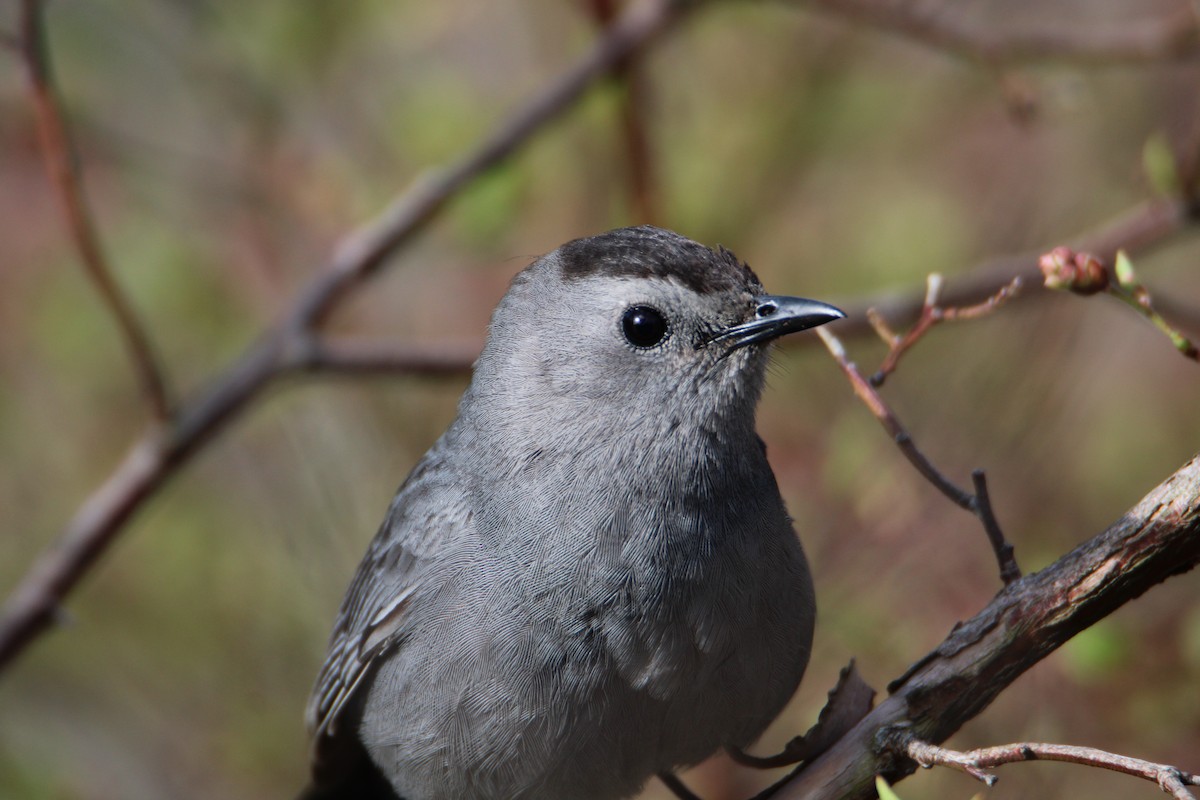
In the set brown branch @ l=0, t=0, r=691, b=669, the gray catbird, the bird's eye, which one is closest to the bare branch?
the gray catbird

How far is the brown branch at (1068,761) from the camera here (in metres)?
2.14

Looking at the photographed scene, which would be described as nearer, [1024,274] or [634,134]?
[1024,274]

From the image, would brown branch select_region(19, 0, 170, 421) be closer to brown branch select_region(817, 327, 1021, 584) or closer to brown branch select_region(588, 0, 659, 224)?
brown branch select_region(588, 0, 659, 224)

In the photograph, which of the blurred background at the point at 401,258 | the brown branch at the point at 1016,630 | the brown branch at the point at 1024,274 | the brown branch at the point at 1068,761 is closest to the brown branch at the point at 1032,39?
the blurred background at the point at 401,258

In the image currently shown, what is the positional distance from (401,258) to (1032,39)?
340 cm

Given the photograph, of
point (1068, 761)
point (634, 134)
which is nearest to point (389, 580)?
point (1068, 761)

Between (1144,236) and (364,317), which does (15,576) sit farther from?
(1144,236)

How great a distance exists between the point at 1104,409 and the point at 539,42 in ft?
12.2

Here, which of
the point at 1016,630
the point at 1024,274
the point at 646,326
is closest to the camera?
the point at 1016,630

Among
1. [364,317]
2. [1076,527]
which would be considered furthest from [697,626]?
[364,317]

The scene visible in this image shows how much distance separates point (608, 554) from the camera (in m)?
3.26

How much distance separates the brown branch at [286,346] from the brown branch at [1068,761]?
Answer: 3.35 m

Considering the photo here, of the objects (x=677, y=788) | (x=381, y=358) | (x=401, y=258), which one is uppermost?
(x=401, y=258)

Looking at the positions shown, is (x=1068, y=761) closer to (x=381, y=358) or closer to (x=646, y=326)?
(x=646, y=326)
